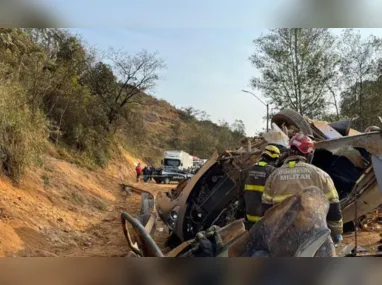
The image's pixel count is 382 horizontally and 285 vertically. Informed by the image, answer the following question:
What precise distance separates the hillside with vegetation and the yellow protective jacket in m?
2.26

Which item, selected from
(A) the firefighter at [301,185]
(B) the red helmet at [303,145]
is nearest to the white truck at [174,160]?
(B) the red helmet at [303,145]

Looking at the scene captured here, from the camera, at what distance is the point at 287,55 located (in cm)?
2842

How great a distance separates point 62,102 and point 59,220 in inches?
475

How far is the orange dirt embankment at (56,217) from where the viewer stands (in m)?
→ 8.50

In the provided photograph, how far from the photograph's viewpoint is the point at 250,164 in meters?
7.13

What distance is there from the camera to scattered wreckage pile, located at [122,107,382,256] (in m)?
6.09

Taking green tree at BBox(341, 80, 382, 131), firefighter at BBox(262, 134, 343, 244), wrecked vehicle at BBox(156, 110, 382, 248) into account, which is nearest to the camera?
firefighter at BBox(262, 134, 343, 244)

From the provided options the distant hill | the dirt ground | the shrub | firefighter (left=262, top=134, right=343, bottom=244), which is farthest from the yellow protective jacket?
the distant hill

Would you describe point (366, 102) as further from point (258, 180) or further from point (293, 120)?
point (258, 180)

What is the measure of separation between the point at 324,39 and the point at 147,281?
27788mm

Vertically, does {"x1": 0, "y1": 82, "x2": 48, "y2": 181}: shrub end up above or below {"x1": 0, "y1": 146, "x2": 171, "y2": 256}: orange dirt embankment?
above

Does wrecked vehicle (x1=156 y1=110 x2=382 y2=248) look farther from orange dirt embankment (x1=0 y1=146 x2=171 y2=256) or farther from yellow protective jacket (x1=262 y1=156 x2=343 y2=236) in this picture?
yellow protective jacket (x1=262 y1=156 x2=343 y2=236)

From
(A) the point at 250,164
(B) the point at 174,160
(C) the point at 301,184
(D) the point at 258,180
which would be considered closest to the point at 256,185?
(D) the point at 258,180

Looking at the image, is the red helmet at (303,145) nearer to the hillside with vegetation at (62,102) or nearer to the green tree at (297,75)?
the hillside with vegetation at (62,102)
